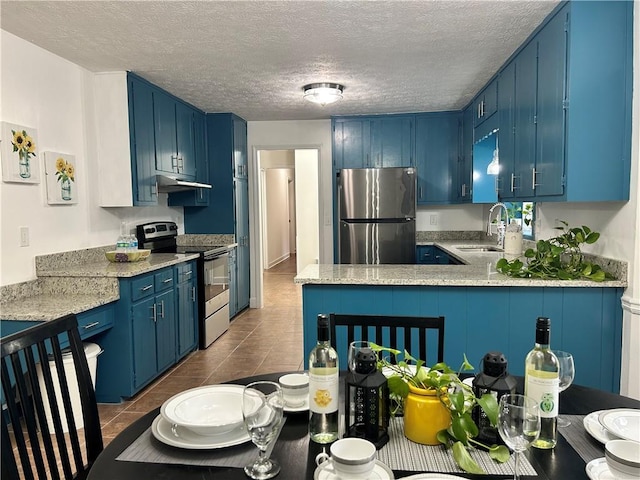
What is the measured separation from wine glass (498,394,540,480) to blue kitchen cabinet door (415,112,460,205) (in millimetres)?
4626

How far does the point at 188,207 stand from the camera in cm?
553

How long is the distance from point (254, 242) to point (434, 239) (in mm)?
2307

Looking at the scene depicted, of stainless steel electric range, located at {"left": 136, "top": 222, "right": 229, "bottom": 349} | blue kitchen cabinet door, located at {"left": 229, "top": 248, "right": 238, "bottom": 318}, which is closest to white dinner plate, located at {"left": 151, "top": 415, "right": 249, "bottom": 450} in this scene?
stainless steel electric range, located at {"left": 136, "top": 222, "right": 229, "bottom": 349}

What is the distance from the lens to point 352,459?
2.98 feet

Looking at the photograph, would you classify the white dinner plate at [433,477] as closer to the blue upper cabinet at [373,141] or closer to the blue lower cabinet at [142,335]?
the blue lower cabinet at [142,335]

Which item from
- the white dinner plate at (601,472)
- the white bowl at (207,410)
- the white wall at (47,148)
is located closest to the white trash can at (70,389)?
the white wall at (47,148)

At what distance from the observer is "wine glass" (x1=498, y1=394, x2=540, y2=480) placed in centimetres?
93

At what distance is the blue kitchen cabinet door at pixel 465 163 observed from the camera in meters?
4.93

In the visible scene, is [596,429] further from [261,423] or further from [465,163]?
[465,163]

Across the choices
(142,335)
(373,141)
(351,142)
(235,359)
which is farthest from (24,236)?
(373,141)

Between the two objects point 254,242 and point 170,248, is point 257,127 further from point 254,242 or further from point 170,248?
point 170,248

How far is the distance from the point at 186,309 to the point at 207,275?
426 mm

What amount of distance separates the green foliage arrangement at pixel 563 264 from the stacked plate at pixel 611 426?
1.51m

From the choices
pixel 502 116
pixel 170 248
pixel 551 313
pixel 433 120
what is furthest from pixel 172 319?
pixel 433 120
